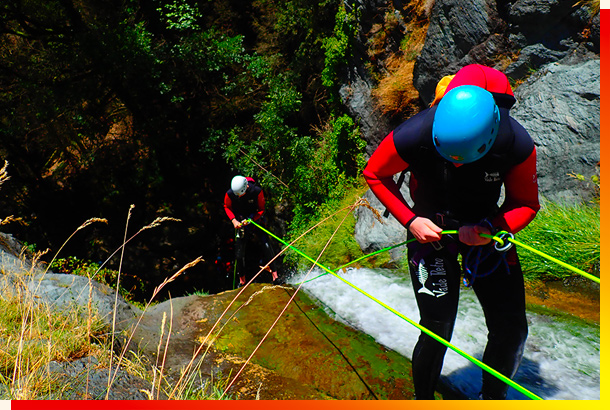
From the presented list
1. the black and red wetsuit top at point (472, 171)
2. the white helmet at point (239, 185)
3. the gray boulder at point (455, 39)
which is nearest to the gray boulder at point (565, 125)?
the gray boulder at point (455, 39)

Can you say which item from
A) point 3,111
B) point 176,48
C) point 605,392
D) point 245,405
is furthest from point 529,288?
point 3,111

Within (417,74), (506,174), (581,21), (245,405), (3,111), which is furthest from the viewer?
(3,111)

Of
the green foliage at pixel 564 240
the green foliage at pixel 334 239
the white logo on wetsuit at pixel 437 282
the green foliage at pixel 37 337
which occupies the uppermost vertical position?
the white logo on wetsuit at pixel 437 282

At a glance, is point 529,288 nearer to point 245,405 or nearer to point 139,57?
point 245,405

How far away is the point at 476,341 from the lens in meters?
3.37

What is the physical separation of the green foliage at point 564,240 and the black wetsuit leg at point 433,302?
8.13 feet

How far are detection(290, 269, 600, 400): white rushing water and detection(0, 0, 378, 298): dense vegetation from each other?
4335 millimetres

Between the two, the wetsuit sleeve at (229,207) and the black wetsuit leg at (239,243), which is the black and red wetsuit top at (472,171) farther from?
the black wetsuit leg at (239,243)

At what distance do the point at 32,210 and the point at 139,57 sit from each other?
5055mm

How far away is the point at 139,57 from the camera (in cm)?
817

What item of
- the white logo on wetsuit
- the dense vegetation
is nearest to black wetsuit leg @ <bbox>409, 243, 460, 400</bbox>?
the white logo on wetsuit

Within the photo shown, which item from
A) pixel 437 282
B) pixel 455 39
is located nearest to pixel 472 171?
pixel 437 282

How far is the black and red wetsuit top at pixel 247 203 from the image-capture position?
5.89 m

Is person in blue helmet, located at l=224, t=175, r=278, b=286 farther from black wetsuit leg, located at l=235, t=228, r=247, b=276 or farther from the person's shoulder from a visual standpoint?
the person's shoulder
